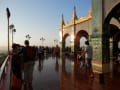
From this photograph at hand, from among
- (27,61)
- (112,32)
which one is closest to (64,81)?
(27,61)

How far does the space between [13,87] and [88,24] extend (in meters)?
15.9

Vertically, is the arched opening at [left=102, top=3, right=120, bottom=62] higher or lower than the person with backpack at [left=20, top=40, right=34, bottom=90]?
higher

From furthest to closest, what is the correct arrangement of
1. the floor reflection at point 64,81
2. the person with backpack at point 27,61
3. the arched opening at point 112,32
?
the arched opening at point 112,32 → the floor reflection at point 64,81 → the person with backpack at point 27,61

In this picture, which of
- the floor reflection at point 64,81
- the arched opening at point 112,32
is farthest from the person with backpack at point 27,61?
the arched opening at point 112,32

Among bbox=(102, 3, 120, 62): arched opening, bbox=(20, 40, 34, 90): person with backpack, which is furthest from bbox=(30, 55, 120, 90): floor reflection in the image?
bbox=(102, 3, 120, 62): arched opening

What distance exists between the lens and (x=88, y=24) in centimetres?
2102

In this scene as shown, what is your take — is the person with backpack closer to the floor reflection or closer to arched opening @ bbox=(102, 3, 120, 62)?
the floor reflection

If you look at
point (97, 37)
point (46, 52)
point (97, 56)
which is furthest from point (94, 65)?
point (46, 52)

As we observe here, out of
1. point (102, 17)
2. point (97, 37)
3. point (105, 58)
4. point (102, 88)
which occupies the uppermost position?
point (102, 17)

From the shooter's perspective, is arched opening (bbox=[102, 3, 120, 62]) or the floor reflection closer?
the floor reflection

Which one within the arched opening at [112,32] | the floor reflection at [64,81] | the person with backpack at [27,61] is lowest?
the floor reflection at [64,81]

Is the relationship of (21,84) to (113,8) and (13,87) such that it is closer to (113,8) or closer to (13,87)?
(13,87)

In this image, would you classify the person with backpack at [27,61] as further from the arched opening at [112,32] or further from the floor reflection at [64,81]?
the arched opening at [112,32]

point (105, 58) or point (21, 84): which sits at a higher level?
point (105, 58)
